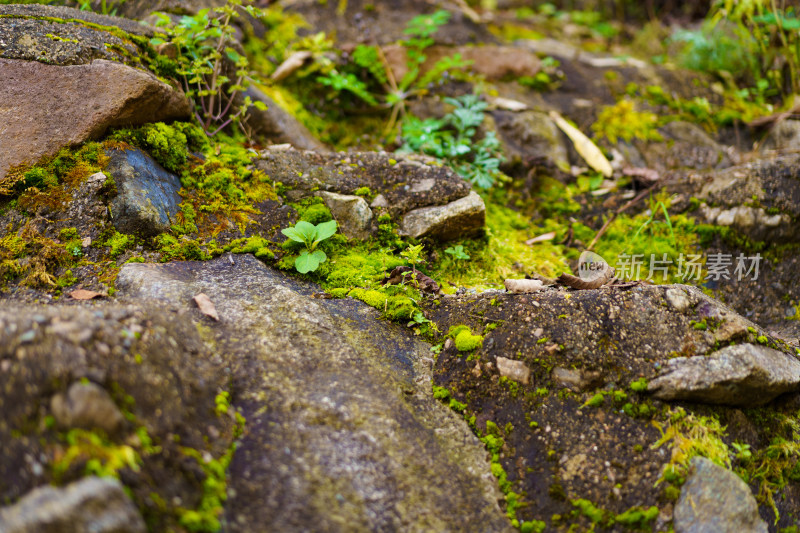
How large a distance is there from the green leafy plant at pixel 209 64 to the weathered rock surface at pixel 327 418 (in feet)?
4.91

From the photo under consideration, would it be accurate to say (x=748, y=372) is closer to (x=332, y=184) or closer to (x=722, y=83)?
(x=332, y=184)

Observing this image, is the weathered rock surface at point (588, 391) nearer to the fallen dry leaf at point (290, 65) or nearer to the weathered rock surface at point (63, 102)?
the weathered rock surface at point (63, 102)

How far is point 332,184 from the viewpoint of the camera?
3.59 meters

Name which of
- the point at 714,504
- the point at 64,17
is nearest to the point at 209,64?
the point at 64,17

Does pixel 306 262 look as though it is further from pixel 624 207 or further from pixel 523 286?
pixel 624 207

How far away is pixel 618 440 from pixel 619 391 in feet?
0.79

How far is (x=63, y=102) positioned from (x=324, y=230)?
1.87m

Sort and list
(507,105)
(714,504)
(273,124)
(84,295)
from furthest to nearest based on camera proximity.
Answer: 1. (507,105)
2. (273,124)
3. (84,295)
4. (714,504)

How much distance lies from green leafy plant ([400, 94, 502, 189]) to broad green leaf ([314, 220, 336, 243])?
158 cm

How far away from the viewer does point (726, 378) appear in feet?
7.57

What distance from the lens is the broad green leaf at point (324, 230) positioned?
3117 mm

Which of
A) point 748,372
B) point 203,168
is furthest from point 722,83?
point 203,168

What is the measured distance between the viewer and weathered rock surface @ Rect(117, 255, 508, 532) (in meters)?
1.81
